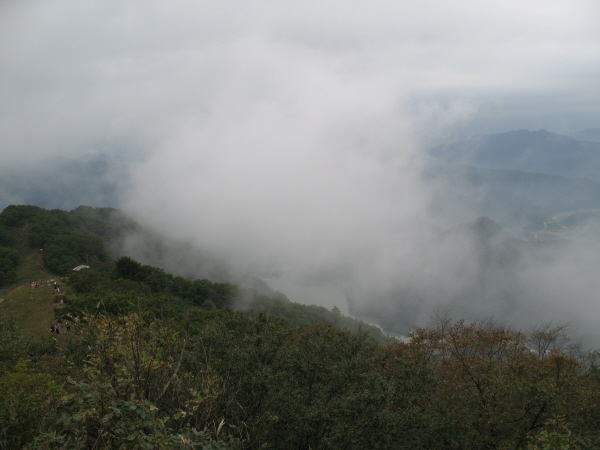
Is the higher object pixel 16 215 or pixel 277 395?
pixel 277 395

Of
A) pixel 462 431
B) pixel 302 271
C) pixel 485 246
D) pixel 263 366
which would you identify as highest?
pixel 263 366

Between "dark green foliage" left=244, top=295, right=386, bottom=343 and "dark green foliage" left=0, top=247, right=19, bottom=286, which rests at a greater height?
"dark green foliage" left=0, top=247, right=19, bottom=286

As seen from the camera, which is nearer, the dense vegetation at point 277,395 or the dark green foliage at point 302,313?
the dense vegetation at point 277,395

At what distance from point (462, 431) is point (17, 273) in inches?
2695

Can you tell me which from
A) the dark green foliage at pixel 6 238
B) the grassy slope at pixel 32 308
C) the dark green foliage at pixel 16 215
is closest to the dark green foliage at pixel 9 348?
the grassy slope at pixel 32 308

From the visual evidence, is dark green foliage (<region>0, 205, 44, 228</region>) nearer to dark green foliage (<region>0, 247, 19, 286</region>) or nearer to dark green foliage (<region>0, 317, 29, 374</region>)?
dark green foliage (<region>0, 247, 19, 286</region>)

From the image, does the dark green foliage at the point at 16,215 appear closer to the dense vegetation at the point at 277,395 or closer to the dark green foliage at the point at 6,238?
the dark green foliage at the point at 6,238

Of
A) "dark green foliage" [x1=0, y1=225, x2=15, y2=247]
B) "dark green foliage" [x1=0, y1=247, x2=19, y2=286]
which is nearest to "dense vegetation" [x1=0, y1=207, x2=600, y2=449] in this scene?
"dark green foliage" [x1=0, y1=247, x2=19, y2=286]

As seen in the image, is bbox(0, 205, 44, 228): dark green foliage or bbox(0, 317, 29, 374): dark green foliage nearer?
bbox(0, 317, 29, 374): dark green foliage

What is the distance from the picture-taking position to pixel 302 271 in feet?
626

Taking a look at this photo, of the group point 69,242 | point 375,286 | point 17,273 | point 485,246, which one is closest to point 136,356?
point 17,273

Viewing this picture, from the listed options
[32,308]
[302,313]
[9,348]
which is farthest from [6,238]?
[9,348]

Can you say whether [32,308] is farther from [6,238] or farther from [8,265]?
[6,238]

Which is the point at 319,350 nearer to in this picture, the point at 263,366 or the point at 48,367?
the point at 263,366
